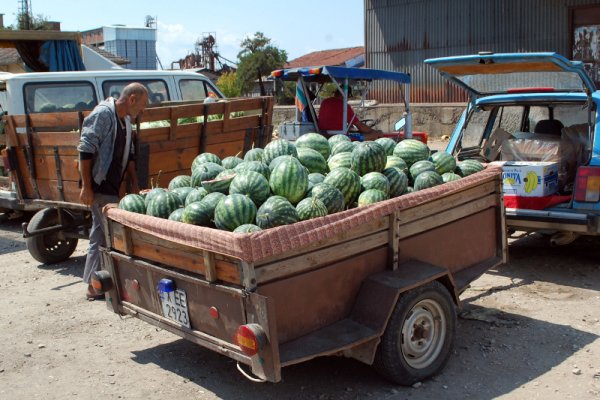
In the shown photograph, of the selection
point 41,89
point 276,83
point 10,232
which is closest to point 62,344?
point 41,89

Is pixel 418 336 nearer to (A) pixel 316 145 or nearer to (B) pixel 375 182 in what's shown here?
(B) pixel 375 182

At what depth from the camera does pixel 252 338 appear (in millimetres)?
3346

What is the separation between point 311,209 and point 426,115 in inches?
606

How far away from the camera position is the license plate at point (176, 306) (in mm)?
3973

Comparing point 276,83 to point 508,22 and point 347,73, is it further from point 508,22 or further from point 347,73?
point 508,22

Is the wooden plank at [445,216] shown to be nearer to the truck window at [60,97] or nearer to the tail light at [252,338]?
the tail light at [252,338]

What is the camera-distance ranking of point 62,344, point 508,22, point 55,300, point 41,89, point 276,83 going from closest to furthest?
1. point 62,344
2. point 55,300
3. point 41,89
4. point 276,83
5. point 508,22

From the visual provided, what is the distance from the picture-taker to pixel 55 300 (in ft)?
20.6

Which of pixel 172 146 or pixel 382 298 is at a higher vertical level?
pixel 172 146

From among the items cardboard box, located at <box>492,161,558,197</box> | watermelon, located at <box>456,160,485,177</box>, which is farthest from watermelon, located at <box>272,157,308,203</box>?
cardboard box, located at <box>492,161,558,197</box>

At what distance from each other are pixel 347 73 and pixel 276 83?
234 cm

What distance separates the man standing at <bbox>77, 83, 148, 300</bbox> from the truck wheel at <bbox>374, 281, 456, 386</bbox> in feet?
9.89

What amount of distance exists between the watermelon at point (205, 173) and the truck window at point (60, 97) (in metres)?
4.48

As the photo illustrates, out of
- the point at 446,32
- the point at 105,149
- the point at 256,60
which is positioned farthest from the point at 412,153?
the point at 256,60
